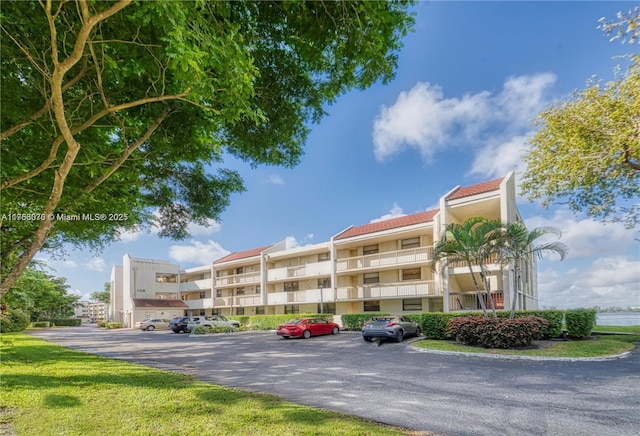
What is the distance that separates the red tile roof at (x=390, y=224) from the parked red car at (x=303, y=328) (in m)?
8.77

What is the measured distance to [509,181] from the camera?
21.9 metres

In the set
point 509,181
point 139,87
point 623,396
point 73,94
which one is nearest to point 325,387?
point 623,396

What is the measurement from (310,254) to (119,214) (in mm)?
25407

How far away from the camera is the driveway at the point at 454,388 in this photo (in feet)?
18.9

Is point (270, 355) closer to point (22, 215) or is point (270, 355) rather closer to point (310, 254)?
point (22, 215)

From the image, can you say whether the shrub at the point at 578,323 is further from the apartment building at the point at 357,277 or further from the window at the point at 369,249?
the window at the point at 369,249

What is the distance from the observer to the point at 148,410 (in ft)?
20.5

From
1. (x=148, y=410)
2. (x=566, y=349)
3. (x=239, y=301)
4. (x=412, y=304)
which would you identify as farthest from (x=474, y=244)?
(x=239, y=301)

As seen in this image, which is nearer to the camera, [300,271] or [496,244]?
[496,244]

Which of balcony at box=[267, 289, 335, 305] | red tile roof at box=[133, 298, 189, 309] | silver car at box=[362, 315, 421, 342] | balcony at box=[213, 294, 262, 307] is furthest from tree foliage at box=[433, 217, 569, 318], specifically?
red tile roof at box=[133, 298, 189, 309]

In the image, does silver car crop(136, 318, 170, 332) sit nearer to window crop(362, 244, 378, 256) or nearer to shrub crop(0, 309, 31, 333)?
shrub crop(0, 309, 31, 333)

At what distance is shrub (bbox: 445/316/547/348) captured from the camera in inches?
538

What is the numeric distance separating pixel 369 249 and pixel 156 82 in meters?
26.1

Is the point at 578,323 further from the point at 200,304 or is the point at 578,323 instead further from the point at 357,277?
the point at 200,304
